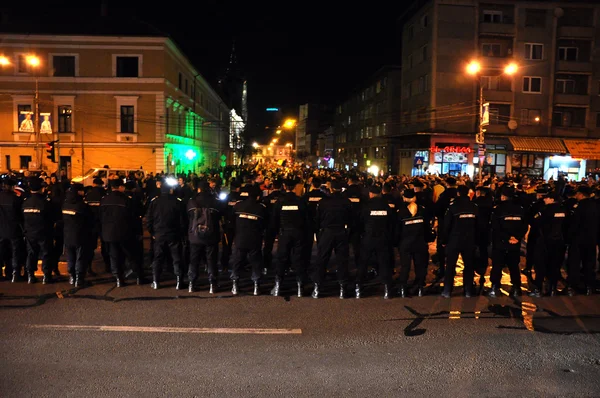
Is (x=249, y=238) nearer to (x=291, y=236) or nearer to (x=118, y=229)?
(x=291, y=236)

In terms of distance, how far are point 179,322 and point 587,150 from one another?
132 ft

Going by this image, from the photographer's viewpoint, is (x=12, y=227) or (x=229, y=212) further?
(x=229, y=212)

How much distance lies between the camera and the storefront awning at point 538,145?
4172 centimetres

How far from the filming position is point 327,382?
530cm

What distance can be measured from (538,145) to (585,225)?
36.6 metres

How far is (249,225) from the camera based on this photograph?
28.4ft

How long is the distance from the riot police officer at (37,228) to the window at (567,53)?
147 ft

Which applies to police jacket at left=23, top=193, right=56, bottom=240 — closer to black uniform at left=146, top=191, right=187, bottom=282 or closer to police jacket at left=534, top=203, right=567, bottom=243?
black uniform at left=146, top=191, right=187, bottom=282

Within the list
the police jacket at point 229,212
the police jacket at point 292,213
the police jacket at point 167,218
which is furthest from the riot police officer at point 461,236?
the police jacket at point 167,218

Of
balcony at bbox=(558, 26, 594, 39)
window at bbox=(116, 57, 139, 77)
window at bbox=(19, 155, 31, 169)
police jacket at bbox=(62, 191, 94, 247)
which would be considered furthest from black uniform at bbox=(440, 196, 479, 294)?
balcony at bbox=(558, 26, 594, 39)

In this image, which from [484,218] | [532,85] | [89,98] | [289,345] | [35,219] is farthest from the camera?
[532,85]

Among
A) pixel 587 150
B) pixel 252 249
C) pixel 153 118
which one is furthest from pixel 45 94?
pixel 587 150

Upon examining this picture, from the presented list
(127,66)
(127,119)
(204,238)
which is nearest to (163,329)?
(204,238)

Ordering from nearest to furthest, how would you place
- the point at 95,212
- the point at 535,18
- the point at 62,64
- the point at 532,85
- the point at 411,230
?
the point at 411,230 < the point at 95,212 < the point at 62,64 < the point at 535,18 < the point at 532,85
